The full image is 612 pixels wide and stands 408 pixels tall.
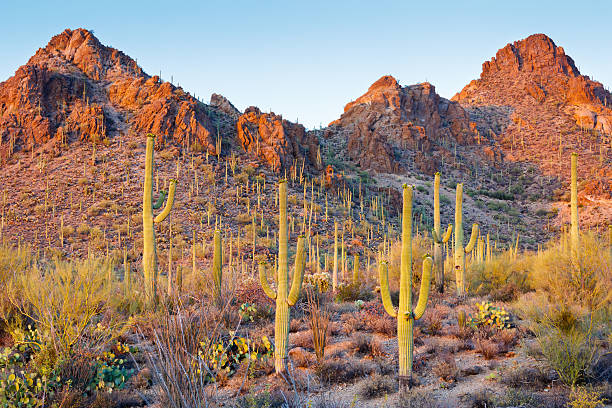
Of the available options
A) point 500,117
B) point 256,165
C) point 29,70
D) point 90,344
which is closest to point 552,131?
point 500,117

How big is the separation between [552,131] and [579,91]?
14569 mm

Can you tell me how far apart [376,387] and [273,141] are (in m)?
35.3

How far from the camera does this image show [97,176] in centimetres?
3288

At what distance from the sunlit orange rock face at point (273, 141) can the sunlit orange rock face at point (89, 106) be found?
371 cm

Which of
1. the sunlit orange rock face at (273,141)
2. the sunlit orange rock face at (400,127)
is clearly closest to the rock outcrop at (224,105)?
the sunlit orange rock face at (273,141)

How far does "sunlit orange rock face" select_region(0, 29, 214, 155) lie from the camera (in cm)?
3719

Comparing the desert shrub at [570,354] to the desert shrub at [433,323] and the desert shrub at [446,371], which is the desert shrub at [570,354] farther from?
the desert shrub at [433,323]

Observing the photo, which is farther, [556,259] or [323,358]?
[556,259]

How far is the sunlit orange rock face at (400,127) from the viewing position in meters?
55.4

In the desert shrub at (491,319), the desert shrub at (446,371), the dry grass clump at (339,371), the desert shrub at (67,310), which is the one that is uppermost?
the desert shrub at (67,310)

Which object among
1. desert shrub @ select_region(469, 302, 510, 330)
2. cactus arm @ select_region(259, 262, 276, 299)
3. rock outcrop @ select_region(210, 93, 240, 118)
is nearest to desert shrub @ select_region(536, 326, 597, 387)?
desert shrub @ select_region(469, 302, 510, 330)

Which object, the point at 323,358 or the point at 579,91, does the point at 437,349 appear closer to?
the point at 323,358

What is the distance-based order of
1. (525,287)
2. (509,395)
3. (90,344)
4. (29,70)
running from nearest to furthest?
1. (509,395)
2. (90,344)
3. (525,287)
4. (29,70)

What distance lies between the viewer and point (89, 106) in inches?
1516
